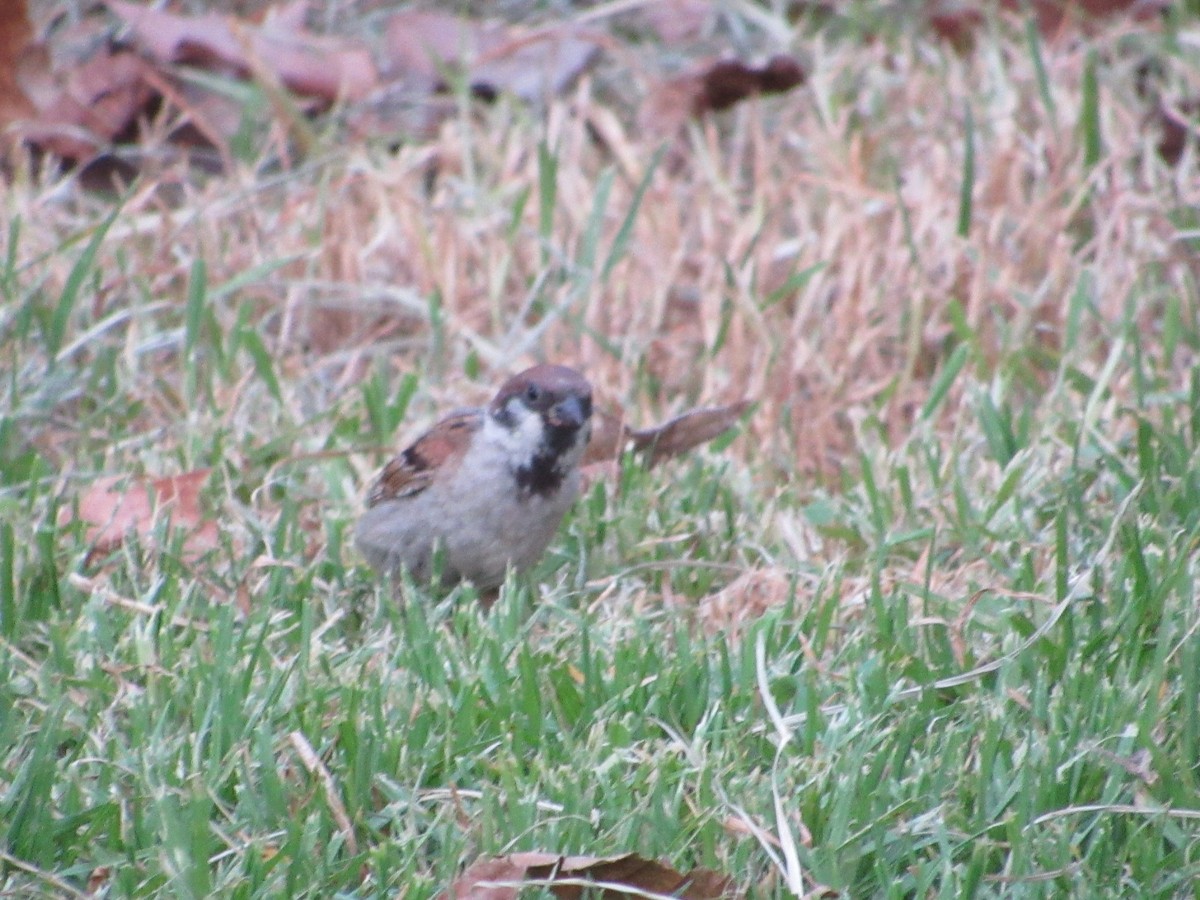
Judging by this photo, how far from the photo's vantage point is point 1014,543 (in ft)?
12.1

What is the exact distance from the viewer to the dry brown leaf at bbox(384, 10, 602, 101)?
19.7 ft

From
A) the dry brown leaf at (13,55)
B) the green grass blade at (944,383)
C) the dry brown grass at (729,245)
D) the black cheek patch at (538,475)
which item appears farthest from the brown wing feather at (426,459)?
the dry brown leaf at (13,55)

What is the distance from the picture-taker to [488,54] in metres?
5.97

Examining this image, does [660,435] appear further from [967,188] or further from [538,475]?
[967,188]

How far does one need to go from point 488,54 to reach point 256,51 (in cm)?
80

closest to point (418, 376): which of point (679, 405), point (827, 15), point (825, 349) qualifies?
point (679, 405)

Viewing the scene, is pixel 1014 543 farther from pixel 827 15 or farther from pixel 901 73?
pixel 827 15

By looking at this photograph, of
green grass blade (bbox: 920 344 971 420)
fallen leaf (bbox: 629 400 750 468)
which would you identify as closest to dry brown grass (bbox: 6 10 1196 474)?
green grass blade (bbox: 920 344 971 420)

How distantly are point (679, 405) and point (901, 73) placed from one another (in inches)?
80.6

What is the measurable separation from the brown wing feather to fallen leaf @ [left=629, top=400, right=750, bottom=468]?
0.46m

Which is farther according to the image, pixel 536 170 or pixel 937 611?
pixel 536 170

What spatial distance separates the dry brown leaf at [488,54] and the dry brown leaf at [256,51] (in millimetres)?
168

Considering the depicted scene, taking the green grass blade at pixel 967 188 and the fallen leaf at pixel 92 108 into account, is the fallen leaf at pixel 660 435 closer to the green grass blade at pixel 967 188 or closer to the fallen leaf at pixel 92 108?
the green grass blade at pixel 967 188

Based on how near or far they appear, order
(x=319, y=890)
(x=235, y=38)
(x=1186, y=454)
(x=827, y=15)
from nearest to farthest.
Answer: (x=319, y=890) < (x=1186, y=454) < (x=235, y=38) < (x=827, y=15)
